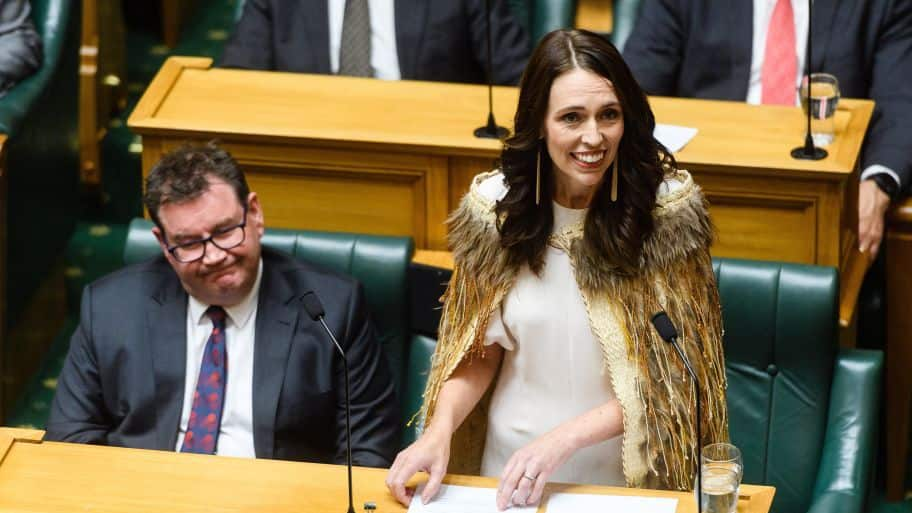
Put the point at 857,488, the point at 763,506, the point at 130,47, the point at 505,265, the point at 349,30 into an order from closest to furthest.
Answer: the point at 763,506 < the point at 505,265 < the point at 857,488 < the point at 349,30 < the point at 130,47

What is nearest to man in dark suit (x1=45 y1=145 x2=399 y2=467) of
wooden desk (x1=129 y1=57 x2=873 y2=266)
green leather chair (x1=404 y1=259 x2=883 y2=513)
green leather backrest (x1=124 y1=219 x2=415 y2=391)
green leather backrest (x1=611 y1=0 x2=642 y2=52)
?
green leather backrest (x1=124 y1=219 x2=415 y2=391)

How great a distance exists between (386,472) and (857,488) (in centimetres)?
95

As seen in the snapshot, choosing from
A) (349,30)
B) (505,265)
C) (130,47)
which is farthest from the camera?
(130,47)

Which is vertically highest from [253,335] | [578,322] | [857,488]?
[578,322]

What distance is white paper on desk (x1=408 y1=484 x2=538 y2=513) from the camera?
211 cm

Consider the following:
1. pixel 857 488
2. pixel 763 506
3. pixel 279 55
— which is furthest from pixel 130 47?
pixel 763 506

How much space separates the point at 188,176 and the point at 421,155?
0.53 metres

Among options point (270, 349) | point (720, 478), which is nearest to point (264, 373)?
point (270, 349)

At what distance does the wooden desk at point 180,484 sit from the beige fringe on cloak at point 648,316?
181 mm

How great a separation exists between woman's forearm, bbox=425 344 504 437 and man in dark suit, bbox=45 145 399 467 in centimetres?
43

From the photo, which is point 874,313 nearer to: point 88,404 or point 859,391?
point 859,391

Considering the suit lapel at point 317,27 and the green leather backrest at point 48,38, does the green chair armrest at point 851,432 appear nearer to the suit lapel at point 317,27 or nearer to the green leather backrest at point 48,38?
the suit lapel at point 317,27

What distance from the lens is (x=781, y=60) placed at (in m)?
3.58

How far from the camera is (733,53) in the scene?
3.62 meters
